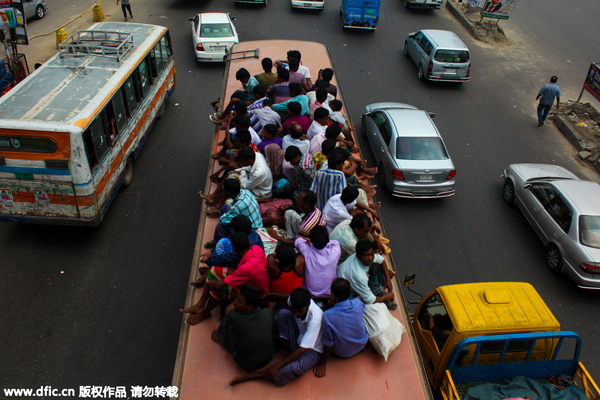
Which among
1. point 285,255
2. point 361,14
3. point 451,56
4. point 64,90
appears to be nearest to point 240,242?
point 285,255

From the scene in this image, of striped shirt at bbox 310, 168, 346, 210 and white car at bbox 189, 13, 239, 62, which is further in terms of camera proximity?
white car at bbox 189, 13, 239, 62

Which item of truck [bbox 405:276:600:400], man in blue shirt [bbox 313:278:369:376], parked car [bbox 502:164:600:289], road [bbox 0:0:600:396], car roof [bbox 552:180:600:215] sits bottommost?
road [bbox 0:0:600:396]

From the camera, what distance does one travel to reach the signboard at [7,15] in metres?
10.5

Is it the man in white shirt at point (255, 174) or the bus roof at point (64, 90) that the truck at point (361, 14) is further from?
the man in white shirt at point (255, 174)

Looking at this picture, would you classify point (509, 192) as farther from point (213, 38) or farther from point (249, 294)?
point (213, 38)

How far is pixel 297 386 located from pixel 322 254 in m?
1.38

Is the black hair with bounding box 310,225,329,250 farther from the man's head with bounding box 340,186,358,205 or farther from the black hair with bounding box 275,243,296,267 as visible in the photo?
the man's head with bounding box 340,186,358,205

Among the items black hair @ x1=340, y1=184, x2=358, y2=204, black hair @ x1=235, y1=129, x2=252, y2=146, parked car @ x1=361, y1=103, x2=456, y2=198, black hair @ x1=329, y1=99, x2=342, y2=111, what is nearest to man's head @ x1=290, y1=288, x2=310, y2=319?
black hair @ x1=340, y1=184, x2=358, y2=204

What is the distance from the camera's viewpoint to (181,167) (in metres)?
10.4

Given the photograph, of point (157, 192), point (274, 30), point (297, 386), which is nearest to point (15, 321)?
point (157, 192)

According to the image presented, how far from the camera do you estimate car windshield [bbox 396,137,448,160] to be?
377 inches

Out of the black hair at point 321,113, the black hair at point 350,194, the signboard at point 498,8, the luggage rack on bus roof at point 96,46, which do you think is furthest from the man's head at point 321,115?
the signboard at point 498,8

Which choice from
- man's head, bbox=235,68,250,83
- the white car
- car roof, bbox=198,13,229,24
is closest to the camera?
man's head, bbox=235,68,250,83

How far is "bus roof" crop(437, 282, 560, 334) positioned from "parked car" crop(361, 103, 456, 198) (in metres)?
4.04
